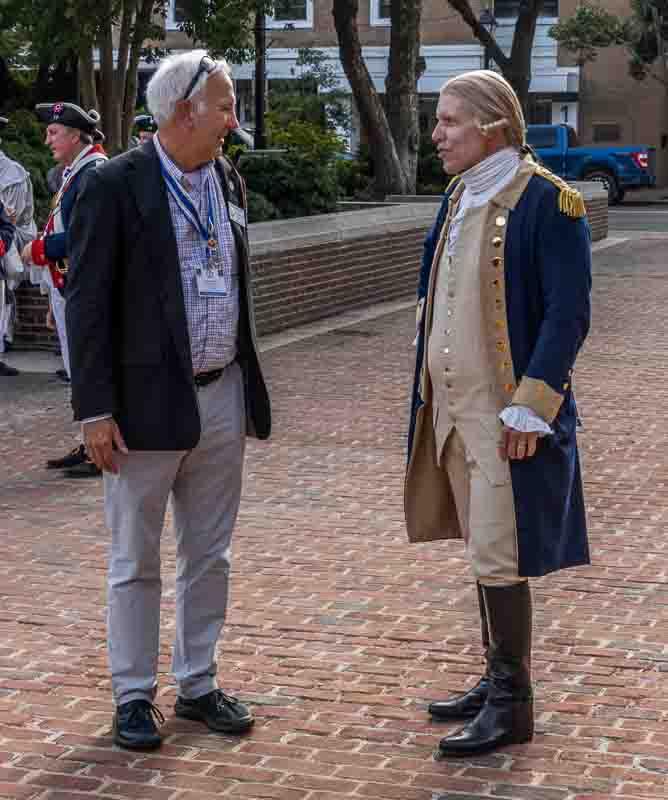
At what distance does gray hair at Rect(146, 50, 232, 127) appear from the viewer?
433 centimetres

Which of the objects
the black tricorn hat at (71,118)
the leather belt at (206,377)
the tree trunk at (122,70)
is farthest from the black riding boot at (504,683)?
the tree trunk at (122,70)

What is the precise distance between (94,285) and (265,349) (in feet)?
29.3

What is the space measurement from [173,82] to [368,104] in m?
22.5

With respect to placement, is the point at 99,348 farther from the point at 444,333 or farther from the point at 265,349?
the point at 265,349

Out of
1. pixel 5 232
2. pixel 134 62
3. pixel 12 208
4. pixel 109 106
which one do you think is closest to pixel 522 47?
pixel 134 62

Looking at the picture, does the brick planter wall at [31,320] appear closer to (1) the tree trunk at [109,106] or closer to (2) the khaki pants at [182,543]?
(1) the tree trunk at [109,106]

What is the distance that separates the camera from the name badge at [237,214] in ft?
15.1

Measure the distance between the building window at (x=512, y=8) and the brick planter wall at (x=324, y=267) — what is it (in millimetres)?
32297

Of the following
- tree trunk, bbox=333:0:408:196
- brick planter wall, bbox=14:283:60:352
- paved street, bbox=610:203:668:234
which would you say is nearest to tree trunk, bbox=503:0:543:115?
paved street, bbox=610:203:668:234

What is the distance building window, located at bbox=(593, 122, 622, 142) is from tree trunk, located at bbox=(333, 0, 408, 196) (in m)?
23.8

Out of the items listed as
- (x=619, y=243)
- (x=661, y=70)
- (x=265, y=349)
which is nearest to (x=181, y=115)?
(x=265, y=349)

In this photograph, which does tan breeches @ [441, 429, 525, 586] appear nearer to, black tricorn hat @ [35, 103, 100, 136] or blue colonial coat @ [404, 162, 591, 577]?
blue colonial coat @ [404, 162, 591, 577]

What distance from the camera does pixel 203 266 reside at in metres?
4.47

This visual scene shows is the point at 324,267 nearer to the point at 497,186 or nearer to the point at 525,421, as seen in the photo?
the point at 497,186
